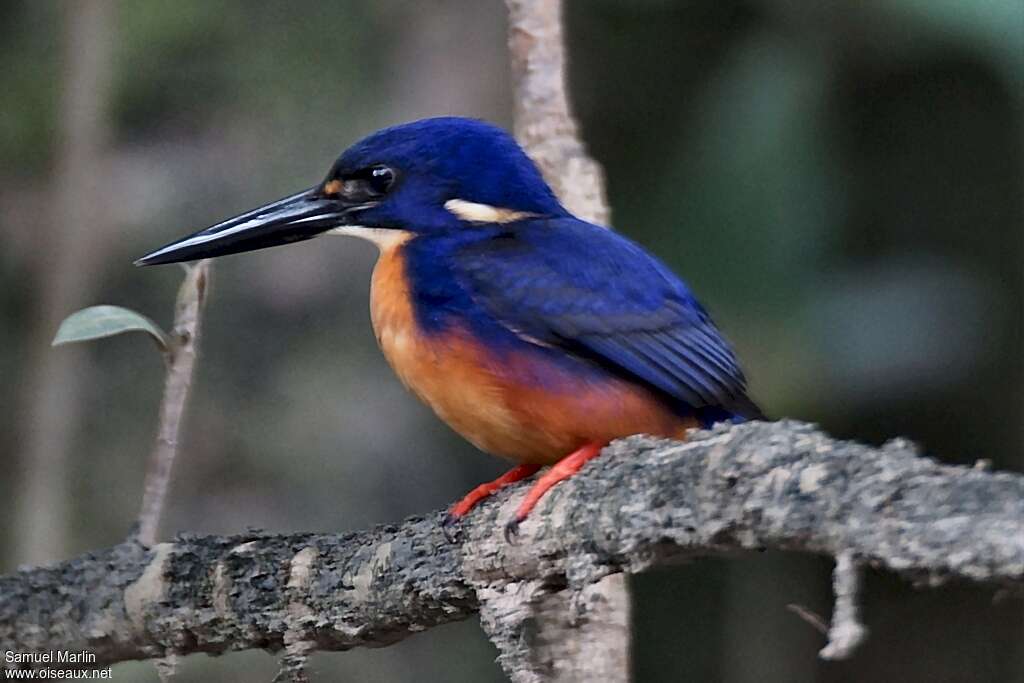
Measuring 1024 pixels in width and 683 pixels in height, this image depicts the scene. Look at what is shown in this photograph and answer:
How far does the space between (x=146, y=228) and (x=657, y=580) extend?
7.70 ft

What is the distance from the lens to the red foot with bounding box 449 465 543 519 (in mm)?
2508

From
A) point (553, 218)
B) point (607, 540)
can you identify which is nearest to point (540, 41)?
point (553, 218)

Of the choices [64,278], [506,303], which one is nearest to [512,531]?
[506,303]

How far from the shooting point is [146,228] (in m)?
4.39

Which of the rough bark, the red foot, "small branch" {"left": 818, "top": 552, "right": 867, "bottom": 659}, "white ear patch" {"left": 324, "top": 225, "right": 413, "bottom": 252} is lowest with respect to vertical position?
"small branch" {"left": 818, "top": 552, "right": 867, "bottom": 659}

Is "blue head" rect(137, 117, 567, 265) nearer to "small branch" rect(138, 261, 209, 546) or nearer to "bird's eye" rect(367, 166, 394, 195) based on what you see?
"bird's eye" rect(367, 166, 394, 195)

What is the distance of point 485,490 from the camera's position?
2.62 meters

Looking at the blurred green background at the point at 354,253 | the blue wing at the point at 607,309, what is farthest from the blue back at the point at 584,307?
the blurred green background at the point at 354,253

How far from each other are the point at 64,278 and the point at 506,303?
1.52m

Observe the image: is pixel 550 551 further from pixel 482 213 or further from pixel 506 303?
pixel 482 213

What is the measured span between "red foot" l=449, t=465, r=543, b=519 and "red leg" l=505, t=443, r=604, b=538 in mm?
122

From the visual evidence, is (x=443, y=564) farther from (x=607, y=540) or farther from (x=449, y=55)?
(x=449, y=55)

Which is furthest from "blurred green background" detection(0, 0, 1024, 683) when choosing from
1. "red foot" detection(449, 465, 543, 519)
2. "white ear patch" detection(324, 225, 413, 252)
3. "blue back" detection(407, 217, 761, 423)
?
"red foot" detection(449, 465, 543, 519)

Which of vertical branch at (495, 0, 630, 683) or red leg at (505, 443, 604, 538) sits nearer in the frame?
vertical branch at (495, 0, 630, 683)
